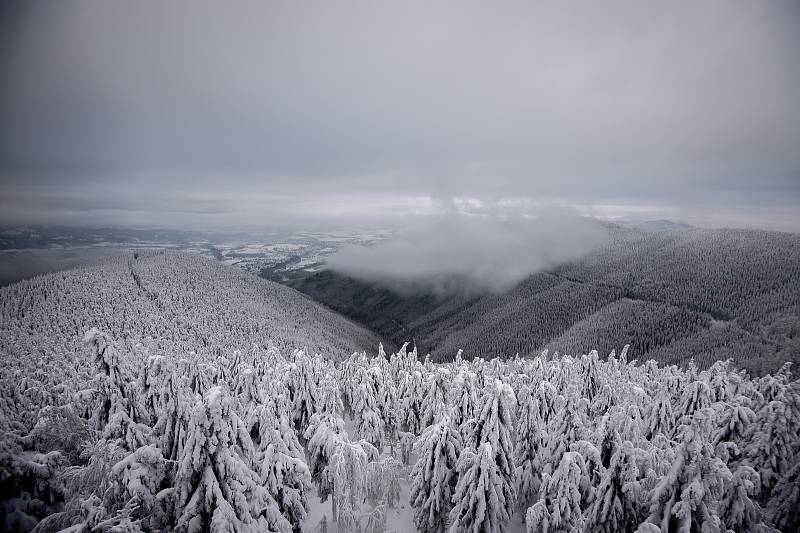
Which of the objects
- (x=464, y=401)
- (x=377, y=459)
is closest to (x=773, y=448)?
(x=464, y=401)

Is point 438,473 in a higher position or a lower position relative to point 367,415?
higher

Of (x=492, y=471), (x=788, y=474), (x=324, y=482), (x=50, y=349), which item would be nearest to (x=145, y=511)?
(x=324, y=482)

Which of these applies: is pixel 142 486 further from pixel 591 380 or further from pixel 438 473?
pixel 591 380

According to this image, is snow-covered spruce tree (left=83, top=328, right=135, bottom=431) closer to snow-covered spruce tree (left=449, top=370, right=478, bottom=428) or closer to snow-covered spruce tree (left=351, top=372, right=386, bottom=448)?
snow-covered spruce tree (left=449, top=370, right=478, bottom=428)

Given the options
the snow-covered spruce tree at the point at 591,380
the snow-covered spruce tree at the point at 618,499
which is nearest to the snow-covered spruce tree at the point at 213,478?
the snow-covered spruce tree at the point at 618,499

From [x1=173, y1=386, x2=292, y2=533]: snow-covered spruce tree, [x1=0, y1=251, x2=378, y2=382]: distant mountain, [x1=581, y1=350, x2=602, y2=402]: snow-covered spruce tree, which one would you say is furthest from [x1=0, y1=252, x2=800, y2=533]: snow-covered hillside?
[x1=0, y1=251, x2=378, y2=382]: distant mountain

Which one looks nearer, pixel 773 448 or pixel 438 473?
pixel 773 448
